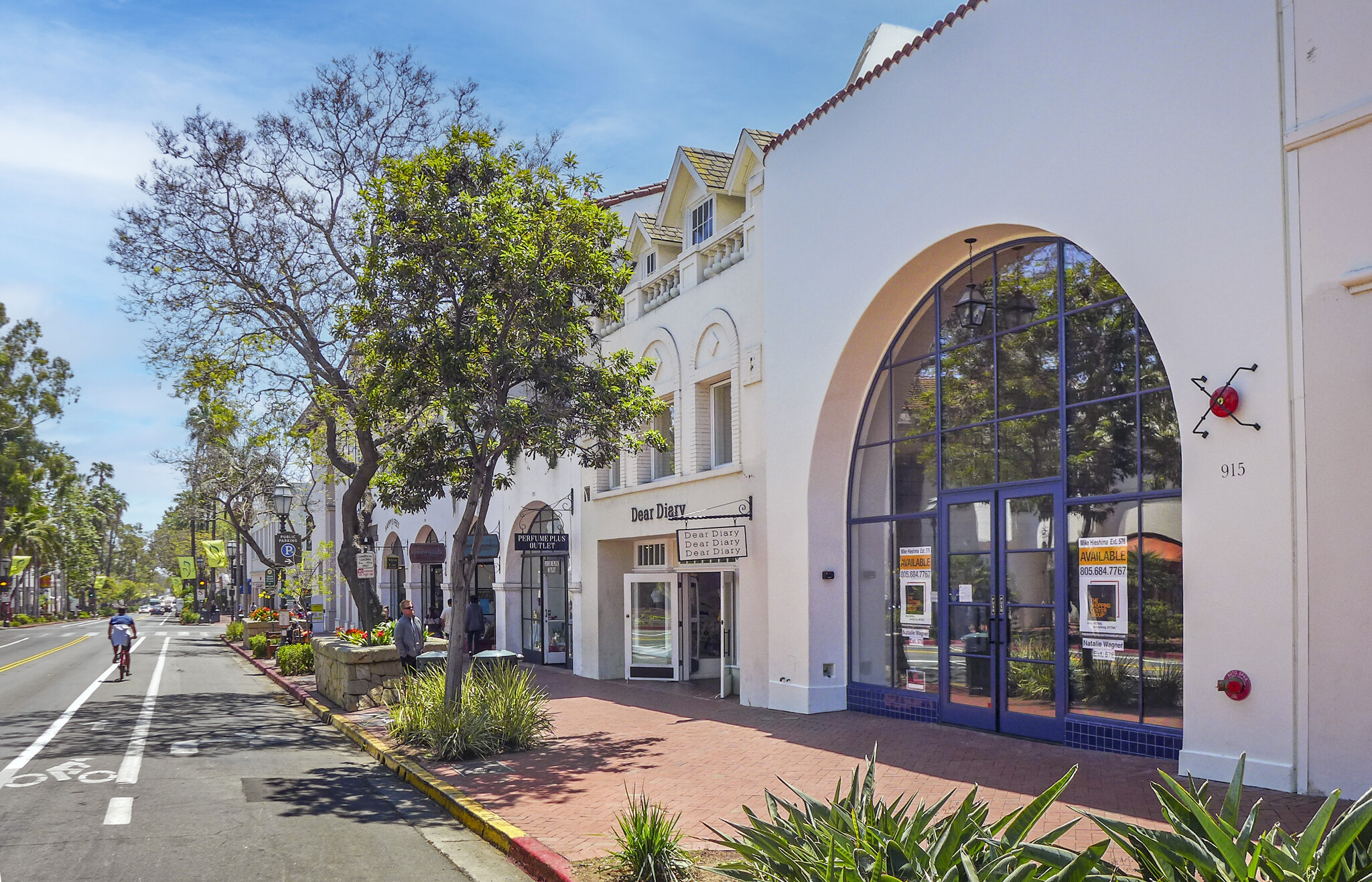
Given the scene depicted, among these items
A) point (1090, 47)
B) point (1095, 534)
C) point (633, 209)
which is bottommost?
point (1095, 534)

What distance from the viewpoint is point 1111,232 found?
1017 centimetres

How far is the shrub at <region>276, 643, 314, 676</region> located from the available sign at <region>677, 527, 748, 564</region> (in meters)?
11.6

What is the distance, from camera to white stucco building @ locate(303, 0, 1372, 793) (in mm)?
8266

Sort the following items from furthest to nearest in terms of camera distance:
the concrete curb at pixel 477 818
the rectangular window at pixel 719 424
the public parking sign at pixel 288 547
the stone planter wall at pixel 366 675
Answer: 1. the public parking sign at pixel 288 547
2. the rectangular window at pixel 719 424
3. the stone planter wall at pixel 366 675
4. the concrete curb at pixel 477 818

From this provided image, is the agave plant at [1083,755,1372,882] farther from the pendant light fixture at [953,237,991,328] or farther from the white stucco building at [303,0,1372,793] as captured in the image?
the pendant light fixture at [953,237,991,328]

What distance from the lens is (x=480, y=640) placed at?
2483cm

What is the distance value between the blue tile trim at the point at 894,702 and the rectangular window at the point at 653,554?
20.5ft

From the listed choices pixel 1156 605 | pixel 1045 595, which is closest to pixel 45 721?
pixel 1045 595

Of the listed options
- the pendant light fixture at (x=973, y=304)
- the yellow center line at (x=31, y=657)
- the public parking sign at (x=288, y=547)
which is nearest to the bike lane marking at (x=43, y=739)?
the yellow center line at (x=31, y=657)

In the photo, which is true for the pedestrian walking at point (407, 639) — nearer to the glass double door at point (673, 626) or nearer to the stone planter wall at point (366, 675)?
the stone planter wall at point (366, 675)

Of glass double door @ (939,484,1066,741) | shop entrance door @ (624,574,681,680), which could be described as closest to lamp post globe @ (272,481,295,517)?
shop entrance door @ (624,574,681,680)

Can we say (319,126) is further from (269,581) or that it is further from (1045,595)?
(269,581)

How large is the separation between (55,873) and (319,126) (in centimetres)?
1480

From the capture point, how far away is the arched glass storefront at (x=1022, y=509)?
1007 cm
